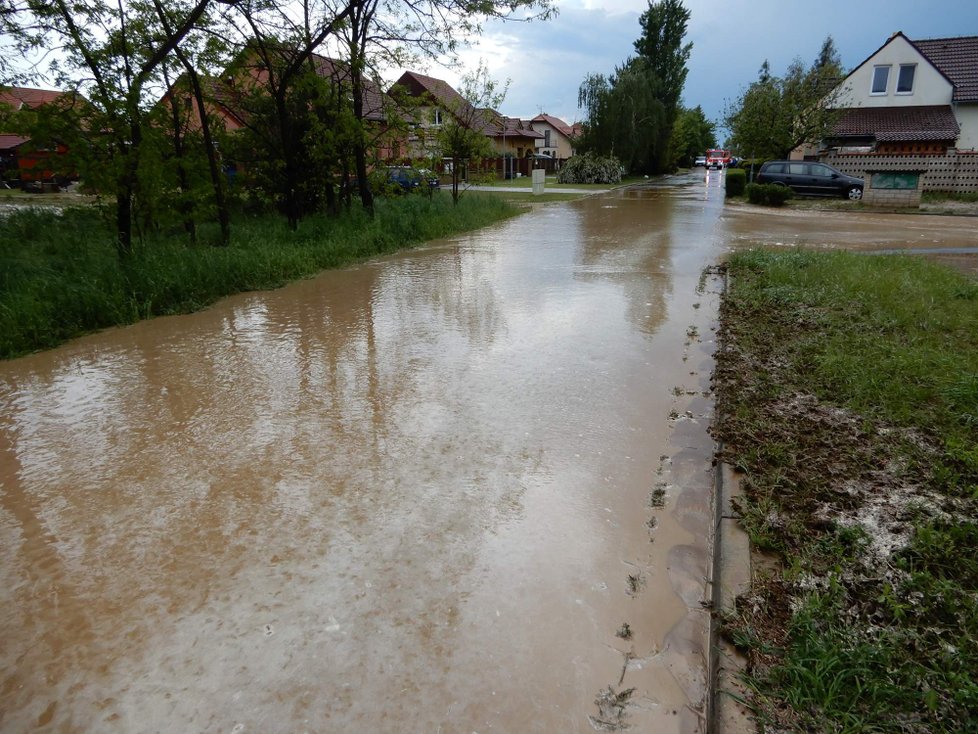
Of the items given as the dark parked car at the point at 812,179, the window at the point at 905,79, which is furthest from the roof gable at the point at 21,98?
the window at the point at 905,79

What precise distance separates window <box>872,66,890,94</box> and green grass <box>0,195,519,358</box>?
30.3 metres

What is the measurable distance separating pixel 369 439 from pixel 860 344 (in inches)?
176

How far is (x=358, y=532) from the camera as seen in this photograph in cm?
327

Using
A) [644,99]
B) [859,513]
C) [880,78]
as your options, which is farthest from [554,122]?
[859,513]

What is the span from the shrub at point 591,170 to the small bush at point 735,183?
40.2 ft

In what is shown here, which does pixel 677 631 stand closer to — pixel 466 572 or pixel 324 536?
pixel 466 572

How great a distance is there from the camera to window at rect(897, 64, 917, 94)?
32000 mm

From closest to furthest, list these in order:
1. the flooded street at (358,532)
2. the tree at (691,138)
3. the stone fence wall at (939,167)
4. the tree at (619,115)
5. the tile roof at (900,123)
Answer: the flooded street at (358,532), the stone fence wall at (939,167), the tile roof at (900,123), the tree at (619,115), the tree at (691,138)

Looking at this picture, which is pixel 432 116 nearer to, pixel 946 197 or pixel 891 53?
pixel 946 197

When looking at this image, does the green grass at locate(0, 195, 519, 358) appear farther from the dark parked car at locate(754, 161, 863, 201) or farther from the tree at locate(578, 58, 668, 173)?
the tree at locate(578, 58, 668, 173)

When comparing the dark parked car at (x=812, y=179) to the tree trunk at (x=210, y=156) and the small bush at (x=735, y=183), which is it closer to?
the small bush at (x=735, y=183)

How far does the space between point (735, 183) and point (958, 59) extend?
16439mm

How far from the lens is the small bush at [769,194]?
2375 centimetres

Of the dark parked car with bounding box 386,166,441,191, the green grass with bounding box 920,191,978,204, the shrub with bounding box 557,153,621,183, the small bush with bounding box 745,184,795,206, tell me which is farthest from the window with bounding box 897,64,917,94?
the dark parked car with bounding box 386,166,441,191
